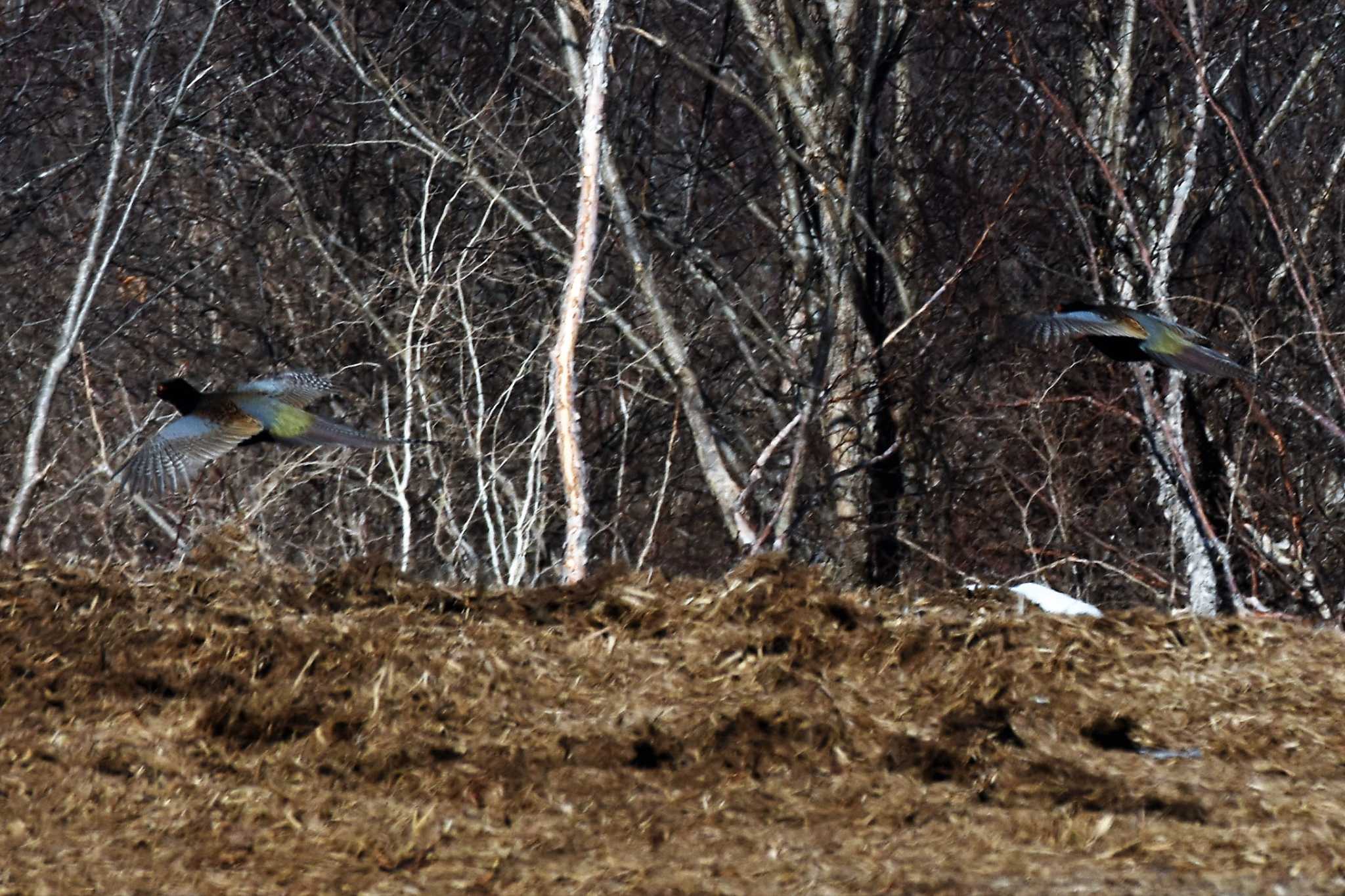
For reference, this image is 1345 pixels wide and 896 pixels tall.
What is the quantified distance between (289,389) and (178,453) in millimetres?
850

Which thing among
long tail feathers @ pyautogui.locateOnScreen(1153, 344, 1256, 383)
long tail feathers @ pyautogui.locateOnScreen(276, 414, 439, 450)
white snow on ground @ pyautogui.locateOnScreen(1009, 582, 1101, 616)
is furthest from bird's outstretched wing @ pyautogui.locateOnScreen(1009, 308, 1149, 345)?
long tail feathers @ pyautogui.locateOnScreen(276, 414, 439, 450)

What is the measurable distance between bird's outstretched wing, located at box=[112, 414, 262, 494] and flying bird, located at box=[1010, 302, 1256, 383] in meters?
3.42

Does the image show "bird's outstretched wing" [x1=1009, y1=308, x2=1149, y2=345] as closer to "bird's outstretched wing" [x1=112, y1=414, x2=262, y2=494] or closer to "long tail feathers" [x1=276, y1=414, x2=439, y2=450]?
"long tail feathers" [x1=276, y1=414, x2=439, y2=450]

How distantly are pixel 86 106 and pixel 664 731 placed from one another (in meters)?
9.96

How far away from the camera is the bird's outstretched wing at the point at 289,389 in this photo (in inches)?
279

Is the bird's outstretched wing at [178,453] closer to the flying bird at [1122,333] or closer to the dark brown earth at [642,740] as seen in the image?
the dark brown earth at [642,740]

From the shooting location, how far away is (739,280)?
12328 mm

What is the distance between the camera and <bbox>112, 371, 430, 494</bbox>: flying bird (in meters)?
6.46

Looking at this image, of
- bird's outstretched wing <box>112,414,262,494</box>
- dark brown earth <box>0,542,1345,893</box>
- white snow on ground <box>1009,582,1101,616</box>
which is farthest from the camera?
bird's outstretched wing <box>112,414,262,494</box>

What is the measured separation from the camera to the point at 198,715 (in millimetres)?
4715

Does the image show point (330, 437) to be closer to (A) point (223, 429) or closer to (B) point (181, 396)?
(A) point (223, 429)

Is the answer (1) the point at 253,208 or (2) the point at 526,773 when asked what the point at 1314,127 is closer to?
(1) the point at 253,208

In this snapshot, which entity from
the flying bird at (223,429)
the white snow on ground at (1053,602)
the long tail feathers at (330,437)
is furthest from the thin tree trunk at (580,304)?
the white snow on ground at (1053,602)

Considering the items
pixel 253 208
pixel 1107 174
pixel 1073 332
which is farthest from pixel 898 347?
pixel 253 208
